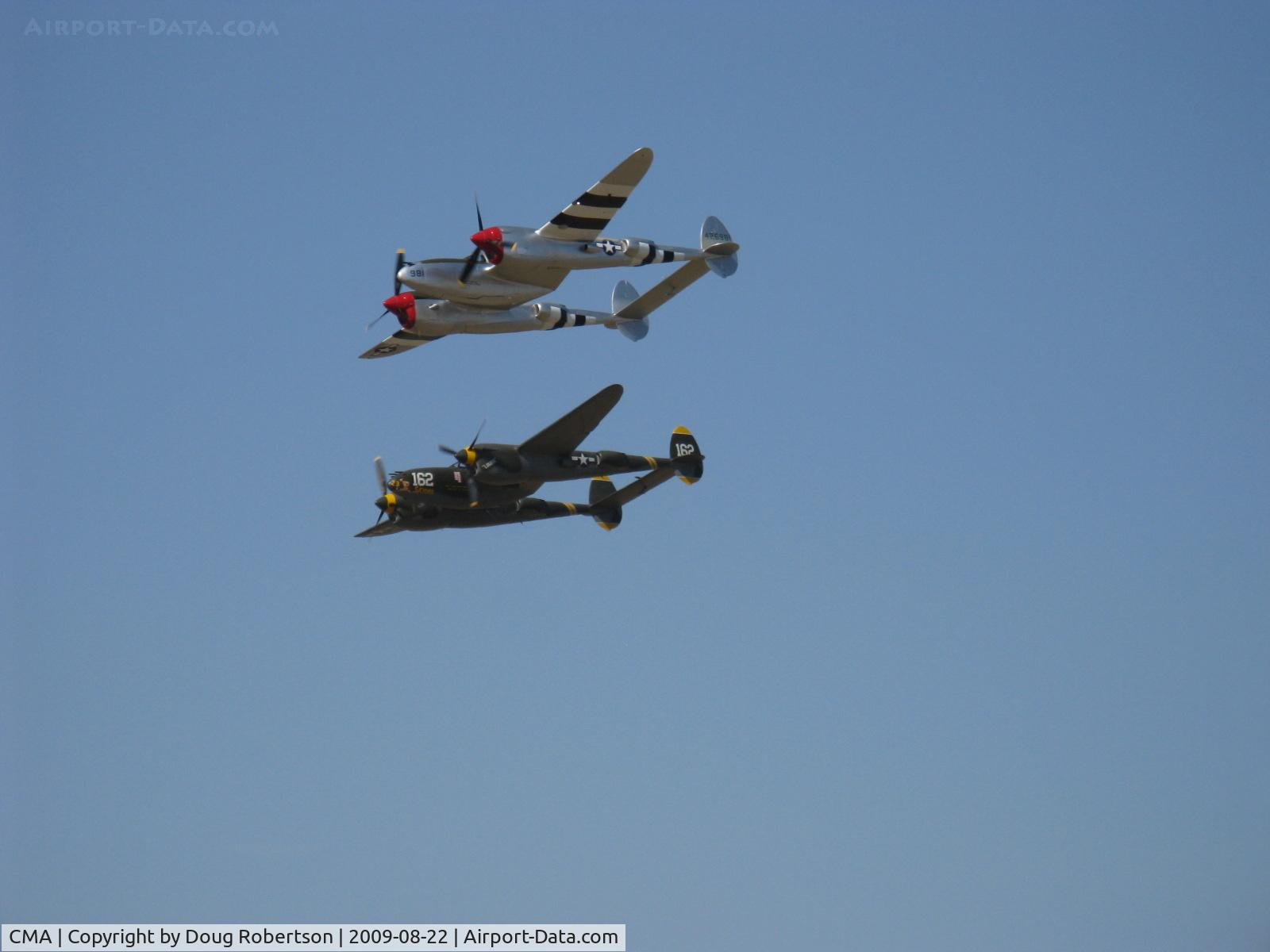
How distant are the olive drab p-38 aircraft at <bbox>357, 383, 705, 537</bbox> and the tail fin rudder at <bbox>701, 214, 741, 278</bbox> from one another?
6524 mm

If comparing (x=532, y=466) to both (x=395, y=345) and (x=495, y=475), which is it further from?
(x=395, y=345)

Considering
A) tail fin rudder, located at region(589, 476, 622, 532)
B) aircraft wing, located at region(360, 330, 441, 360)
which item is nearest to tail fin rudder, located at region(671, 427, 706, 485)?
tail fin rudder, located at region(589, 476, 622, 532)

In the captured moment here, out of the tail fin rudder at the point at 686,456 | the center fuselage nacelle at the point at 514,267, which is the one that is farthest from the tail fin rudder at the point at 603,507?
the center fuselage nacelle at the point at 514,267

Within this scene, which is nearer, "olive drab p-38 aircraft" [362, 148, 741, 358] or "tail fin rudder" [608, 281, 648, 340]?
"olive drab p-38 aircraft" [362, 148, 741, 358]

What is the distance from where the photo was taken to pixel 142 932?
54.9m

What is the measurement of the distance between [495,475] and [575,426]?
3067 millimetres

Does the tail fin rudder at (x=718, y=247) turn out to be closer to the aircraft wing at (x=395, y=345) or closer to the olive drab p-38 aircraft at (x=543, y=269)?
the olive drab p-38 aircraft at (x=543, y=269)

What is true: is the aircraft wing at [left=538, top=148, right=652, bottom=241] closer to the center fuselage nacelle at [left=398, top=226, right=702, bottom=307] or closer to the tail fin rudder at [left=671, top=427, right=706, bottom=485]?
the center fuselage nacelle at [left=398, top=226, right=702, bottom=307]

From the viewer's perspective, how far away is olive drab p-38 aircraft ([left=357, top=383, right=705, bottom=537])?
6506cm

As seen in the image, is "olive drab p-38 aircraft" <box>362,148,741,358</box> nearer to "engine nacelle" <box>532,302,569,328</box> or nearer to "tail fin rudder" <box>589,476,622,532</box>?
"engine nacelle" <box>532,302,569,328</box>

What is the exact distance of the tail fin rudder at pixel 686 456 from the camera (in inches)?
2840

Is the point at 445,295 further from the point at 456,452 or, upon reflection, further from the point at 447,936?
the point at 447,936

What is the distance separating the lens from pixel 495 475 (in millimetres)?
65062

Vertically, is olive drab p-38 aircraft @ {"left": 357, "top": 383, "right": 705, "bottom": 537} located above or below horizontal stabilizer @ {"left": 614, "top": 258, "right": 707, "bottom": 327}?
below
